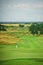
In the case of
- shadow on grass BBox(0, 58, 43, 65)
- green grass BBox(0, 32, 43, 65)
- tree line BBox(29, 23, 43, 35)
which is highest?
tree line BBox(29, 23, 43, 35)

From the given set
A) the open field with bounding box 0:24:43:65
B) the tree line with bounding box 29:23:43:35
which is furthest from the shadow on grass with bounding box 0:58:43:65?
the tree line with bounding box 29:23:43:35

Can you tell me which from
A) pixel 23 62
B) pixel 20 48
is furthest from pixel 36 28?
pixel 23 62

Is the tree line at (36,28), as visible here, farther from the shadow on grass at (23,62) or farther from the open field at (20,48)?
the shadow on grass at (23,62)

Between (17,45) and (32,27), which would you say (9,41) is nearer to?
(17,45)

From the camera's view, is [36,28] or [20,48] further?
[36,28]

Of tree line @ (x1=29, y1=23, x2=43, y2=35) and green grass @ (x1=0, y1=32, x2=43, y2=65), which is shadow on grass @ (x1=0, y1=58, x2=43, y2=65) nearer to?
green grass @ (x1=0, y1=32, x2=43, y2=65)

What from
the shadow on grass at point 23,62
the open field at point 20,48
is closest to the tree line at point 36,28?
the open field at point 20,48

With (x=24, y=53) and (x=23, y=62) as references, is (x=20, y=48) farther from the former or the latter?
(x=23, y=62)

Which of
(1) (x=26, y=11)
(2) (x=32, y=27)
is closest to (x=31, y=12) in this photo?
(1) (x=26, y=11)

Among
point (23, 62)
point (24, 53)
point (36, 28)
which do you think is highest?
point (36, 28)
